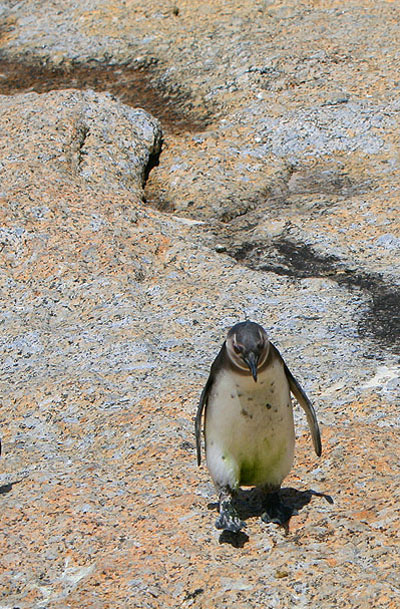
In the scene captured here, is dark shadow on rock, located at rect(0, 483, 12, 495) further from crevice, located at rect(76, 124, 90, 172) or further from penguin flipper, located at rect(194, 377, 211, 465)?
crevice, located at rect(76, 124, 90, 172)

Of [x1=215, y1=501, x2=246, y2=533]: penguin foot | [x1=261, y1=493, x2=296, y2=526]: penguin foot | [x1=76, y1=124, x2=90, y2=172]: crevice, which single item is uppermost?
[x1=215, y1=501, x2=246, y2=533]: penguin foot

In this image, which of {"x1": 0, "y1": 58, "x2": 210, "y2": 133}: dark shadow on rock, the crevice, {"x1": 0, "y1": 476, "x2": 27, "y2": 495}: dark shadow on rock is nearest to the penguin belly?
{"x1": 0, "y1": 476, "x2": 27, "y2": 495}: dark shadow on rock

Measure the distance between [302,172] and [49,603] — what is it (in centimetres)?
517

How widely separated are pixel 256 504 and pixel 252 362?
2.61 ft

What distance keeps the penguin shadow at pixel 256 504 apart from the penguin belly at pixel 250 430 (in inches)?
4.1

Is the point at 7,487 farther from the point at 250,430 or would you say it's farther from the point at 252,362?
the point at 252,362

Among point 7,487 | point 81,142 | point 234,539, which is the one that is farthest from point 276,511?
point 81,142

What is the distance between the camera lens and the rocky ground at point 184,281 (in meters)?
4.00

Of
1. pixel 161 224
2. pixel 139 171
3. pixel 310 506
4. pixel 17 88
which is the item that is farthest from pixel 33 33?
pixel 310 506

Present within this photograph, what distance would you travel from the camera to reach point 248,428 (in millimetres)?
4105

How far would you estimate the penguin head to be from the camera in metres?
3.87

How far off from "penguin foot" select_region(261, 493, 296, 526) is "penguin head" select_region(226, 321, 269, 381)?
598 mm

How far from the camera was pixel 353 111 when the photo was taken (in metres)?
8.65

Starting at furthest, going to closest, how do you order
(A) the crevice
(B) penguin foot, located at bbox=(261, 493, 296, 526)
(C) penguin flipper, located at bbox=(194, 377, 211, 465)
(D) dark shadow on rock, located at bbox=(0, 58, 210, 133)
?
(D) dark shadow on rock, located at bbox=(0, 58, 210, 133), (A) the crevice, (C) penguin flipper, located at bbox=(194, 377, 211, 465), (B) penguin foot, located at bbox=(261, 493, 296, 526)
